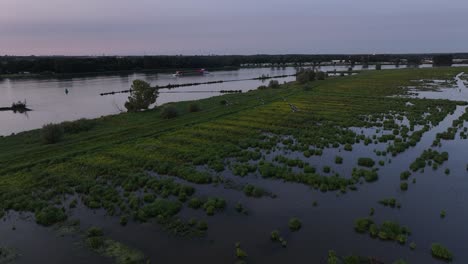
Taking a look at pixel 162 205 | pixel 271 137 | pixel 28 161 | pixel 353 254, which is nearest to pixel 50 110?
pixel 28 161

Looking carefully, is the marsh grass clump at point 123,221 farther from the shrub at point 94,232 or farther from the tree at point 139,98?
the tree at point 139,98

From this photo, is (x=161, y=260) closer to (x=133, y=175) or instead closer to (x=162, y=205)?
(x=162, y=205)

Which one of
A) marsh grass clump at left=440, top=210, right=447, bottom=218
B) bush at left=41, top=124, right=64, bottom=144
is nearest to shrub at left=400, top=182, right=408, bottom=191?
marsh grass clump at left=440, top=210, right=447, bottom=218

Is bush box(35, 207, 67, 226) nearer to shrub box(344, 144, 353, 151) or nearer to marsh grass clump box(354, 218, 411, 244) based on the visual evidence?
marsh grass clump box(354, 218, 411, 244)

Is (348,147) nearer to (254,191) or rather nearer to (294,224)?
(254,191)

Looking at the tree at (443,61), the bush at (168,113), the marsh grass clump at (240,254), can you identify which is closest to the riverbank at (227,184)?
the marsh grass clump at (240,254)
